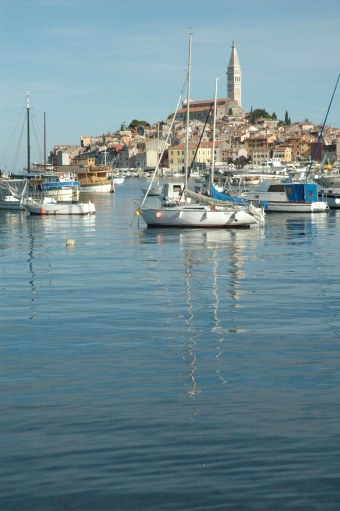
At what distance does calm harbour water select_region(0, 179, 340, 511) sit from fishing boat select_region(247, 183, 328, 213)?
3006cm

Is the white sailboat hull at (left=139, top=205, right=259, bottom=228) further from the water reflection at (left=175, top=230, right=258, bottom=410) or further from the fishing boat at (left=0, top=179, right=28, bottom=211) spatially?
the fishing boat at (left=0, top=179, right=28, bottom=211)

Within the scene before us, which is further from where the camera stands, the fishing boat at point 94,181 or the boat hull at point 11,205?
the fishing boat at point 94,181

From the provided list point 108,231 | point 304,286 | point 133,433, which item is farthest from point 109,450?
point 108,231

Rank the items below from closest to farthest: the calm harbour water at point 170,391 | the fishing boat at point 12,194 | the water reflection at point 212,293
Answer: the calm harbour water at point 170,391, the water reflection at point 212,293, the fishing boat at point 12,194

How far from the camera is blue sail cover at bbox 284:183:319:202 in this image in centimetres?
5419

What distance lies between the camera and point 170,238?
3578 centimetres

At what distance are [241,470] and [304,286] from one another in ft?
43.4

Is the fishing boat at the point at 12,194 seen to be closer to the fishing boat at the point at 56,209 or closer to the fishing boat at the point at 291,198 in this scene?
the fishing boat at the point at 56,209

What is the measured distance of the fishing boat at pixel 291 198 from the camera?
53.4 m

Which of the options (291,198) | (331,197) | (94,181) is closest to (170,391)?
(291,198)

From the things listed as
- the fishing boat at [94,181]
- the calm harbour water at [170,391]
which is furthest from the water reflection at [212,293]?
A: the fishing boat at [94,181]

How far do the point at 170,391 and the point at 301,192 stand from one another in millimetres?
44863

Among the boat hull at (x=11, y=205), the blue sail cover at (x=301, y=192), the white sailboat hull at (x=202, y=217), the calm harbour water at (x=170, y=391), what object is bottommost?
the calm harbour water at (x=170, y=391)

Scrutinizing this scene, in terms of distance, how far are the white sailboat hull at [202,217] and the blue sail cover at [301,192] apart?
48.7 ft
